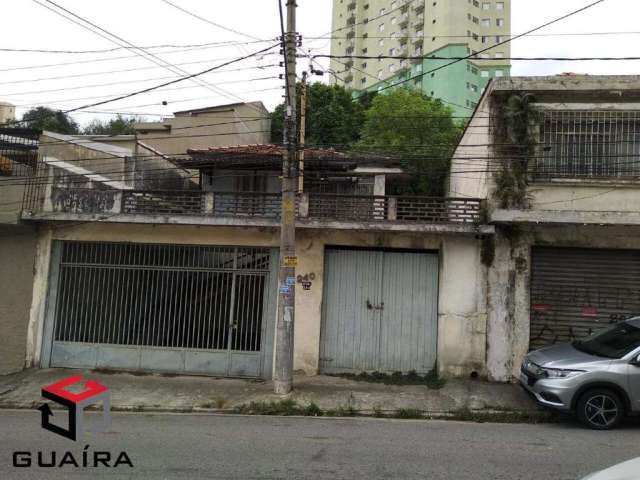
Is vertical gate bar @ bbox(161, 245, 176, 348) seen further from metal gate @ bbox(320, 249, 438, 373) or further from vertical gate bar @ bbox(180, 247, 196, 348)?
metal gate @ bbox(320, 249, 438, 373)

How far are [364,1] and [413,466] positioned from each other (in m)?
77.2

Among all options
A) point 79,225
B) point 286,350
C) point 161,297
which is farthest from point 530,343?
point 79,225

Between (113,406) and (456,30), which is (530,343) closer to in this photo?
(113,406)

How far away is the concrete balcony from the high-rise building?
36889 millimetres

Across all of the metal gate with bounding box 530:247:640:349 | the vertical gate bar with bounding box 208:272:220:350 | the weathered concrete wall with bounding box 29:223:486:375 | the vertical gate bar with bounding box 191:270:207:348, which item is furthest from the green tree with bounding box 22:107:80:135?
the metal gate with bounding box 530:247:640:349

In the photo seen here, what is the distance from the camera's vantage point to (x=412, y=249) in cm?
1045

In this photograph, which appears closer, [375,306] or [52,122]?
[375,306]

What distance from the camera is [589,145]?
991 centimetres

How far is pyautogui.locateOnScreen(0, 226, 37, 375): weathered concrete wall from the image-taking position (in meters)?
10.6

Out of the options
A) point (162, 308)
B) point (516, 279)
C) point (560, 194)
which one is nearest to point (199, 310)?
point (162, 308)

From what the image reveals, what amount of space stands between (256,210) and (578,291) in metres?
6.96

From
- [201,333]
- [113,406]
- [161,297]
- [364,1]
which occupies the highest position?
[364,1]

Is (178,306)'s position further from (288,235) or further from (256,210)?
(288,235)

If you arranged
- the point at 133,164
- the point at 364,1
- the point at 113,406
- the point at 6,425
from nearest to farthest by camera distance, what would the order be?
the point at 6,425 → the point at 113,406 → the point at 133,164 → the point at 364,1
